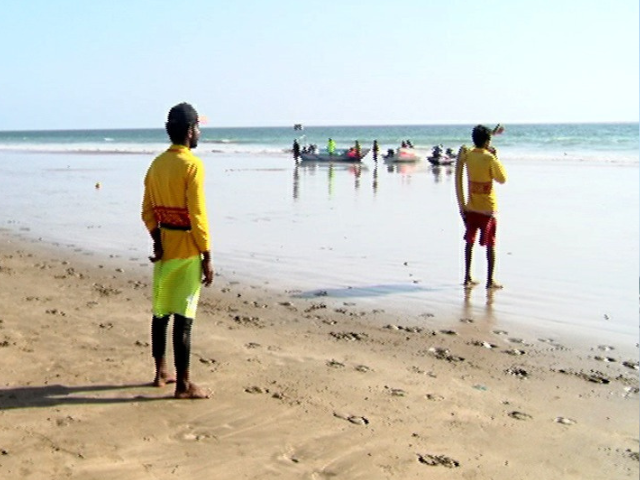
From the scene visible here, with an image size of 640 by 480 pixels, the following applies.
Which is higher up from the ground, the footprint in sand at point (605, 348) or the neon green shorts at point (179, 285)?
the neon green shorts at point (179, 285)

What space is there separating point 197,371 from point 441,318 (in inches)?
108

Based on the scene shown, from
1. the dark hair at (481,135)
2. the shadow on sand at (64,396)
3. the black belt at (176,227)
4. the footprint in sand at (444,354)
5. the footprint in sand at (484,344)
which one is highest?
the dark hair at (481,135)

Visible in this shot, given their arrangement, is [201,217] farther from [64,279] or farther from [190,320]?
[64,279]

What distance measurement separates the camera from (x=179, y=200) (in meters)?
4.49

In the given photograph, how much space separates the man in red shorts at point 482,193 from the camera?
849 centimetres

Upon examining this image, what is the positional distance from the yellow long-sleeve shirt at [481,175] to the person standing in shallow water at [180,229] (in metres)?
4.65

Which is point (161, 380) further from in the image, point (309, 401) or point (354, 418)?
point (354, 418)

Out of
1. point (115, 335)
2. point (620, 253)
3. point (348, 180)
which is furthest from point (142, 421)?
point (348, 180)

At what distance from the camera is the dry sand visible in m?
3.84

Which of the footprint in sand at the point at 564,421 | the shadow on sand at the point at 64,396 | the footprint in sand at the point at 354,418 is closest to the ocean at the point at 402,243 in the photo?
the footprint in sand at the point at 564,421

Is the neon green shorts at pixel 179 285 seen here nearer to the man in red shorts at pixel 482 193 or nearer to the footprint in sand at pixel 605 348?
the footprint in sand at pixel 605 348

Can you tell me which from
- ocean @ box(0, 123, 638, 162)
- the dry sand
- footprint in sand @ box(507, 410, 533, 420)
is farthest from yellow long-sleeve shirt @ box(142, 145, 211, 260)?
ocean @ box(0, 123, 638, 162)

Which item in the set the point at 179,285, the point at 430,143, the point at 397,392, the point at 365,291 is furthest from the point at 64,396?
the point at 430,143

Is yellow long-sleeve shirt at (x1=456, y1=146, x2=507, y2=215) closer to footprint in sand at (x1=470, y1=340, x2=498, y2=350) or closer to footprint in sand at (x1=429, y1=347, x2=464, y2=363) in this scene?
footprint in sand at (x1=470, y1=340, x2=498, y2=350)
